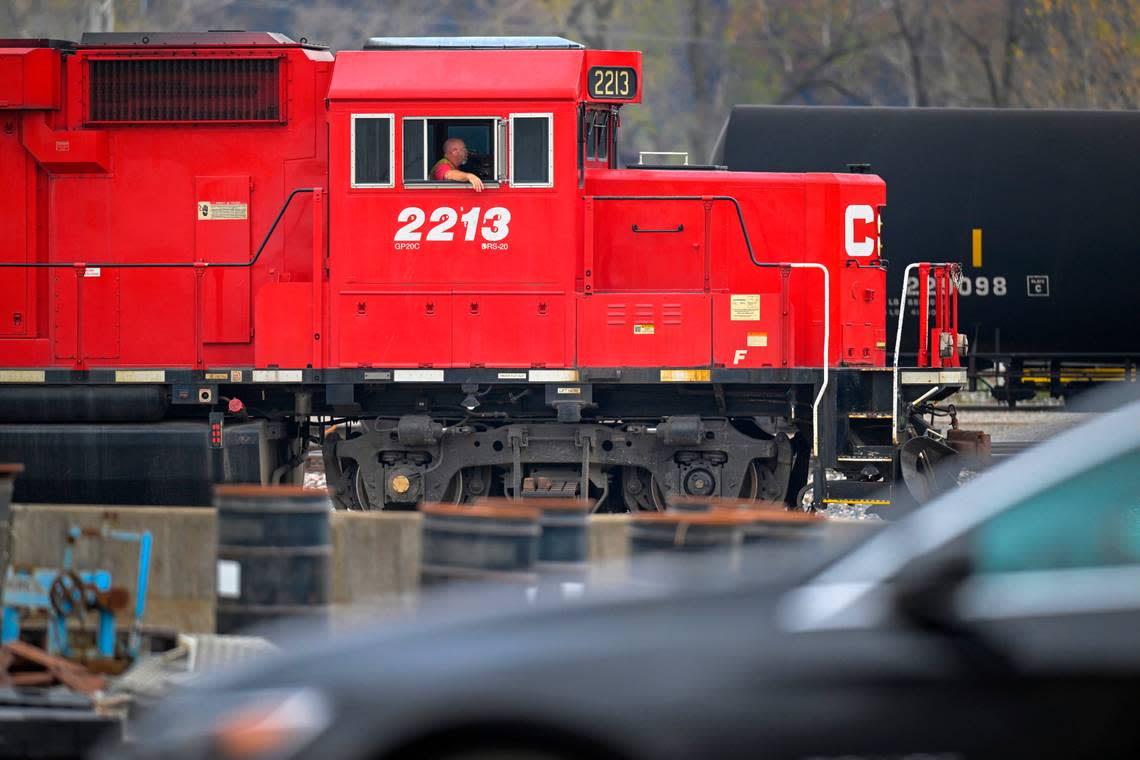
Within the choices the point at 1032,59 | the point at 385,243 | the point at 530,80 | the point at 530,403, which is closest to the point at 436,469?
the point at 530,403

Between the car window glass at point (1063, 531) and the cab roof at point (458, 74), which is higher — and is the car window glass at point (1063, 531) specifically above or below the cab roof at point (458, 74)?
below

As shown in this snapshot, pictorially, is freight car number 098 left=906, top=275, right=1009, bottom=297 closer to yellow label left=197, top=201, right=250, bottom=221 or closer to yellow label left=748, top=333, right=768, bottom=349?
yellow label left=748, top=333, right=768, bottom=349

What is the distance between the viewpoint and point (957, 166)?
1698cm

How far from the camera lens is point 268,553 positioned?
6.25 metres

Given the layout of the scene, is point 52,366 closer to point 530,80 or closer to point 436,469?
point 436,469

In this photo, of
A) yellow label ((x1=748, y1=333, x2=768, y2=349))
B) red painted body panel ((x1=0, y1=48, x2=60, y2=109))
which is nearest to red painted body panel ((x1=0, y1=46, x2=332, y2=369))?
red painted body panel ((x1=0, y1=48, x2=60, y2=109))

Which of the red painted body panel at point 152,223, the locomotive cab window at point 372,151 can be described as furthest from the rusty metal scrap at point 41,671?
the locomotive cab window at point 372,151

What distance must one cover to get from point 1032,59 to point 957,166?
2277cm

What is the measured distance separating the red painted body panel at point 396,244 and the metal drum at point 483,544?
196 inches

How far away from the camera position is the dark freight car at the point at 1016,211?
16.9 meters

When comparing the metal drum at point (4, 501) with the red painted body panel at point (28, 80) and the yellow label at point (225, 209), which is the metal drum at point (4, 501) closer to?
the yellow label at point (225, 209)

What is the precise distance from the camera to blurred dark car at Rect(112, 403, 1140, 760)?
337 cm

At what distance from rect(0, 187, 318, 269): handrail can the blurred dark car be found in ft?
23.9

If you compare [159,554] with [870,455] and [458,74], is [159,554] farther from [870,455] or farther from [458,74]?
[870,455]
